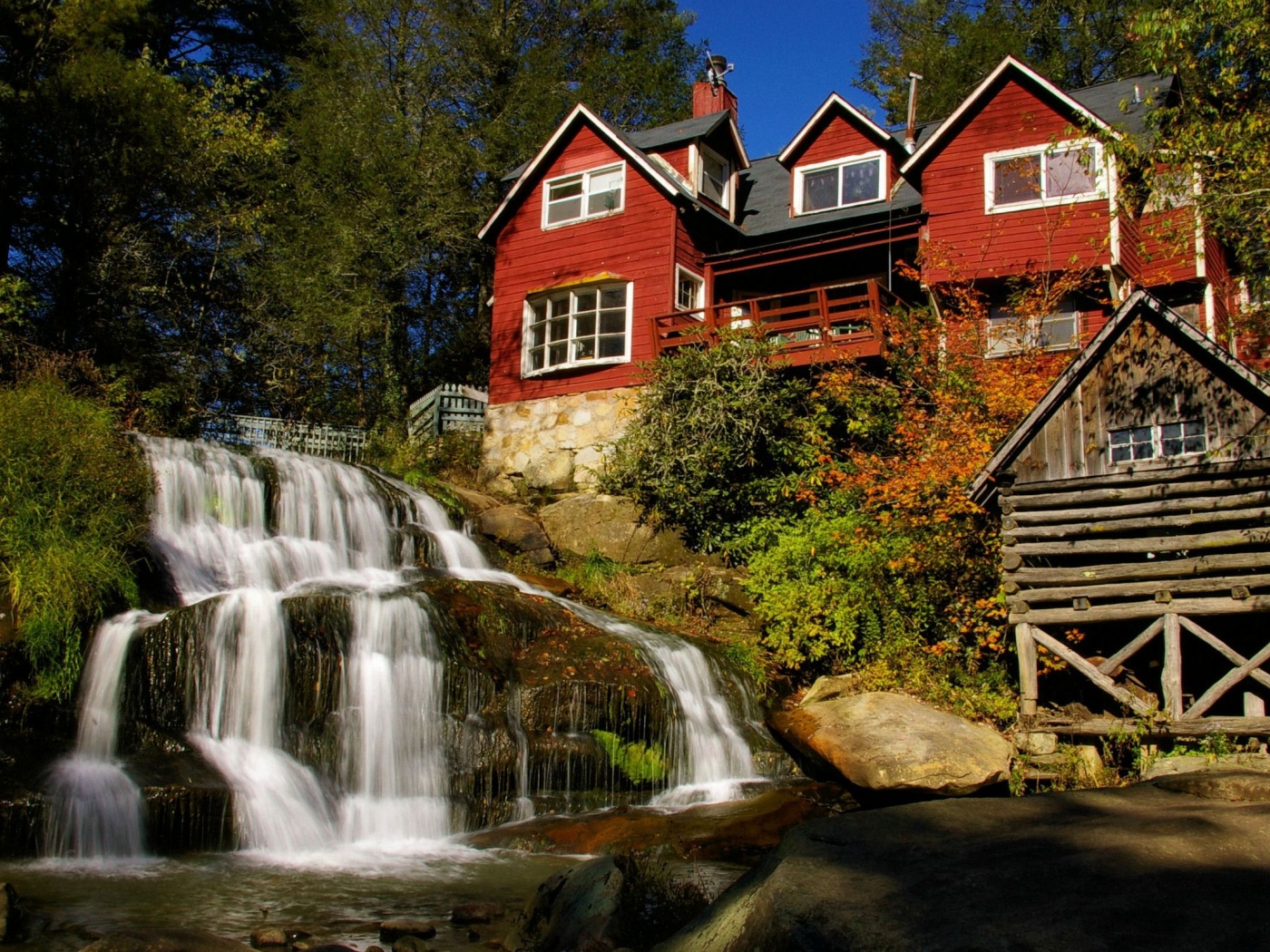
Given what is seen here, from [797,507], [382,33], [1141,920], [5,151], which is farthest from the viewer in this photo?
[382,33]

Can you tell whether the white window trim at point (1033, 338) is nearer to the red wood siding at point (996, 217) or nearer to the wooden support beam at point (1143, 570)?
the red wood siding at point (996, 217)

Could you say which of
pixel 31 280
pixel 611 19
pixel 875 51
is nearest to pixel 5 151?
pixel 31 280

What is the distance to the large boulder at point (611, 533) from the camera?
20.5 meters

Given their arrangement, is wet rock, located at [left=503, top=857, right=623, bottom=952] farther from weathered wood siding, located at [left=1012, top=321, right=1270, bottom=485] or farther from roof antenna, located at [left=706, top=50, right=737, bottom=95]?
roof antenna, located at [left=706, top=50, right=737, bottom=95]

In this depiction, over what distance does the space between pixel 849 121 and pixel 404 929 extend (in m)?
23.9

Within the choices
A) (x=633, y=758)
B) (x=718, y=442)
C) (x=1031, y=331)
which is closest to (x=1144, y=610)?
(x=633, y=758)

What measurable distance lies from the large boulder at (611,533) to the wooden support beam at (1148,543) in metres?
7.71

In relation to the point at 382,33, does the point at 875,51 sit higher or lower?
higher

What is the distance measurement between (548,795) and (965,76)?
33258 millimetres

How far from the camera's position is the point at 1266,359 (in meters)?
19.4

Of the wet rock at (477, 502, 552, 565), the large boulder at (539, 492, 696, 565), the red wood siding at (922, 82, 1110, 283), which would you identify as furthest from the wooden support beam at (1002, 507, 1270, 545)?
the red wood siding at (922, 82, 1110, 283)

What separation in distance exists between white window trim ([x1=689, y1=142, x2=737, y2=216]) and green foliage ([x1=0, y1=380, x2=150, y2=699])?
15719 mm

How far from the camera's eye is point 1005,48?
121 ft

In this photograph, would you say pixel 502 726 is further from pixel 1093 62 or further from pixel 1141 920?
pixel 1093 62
